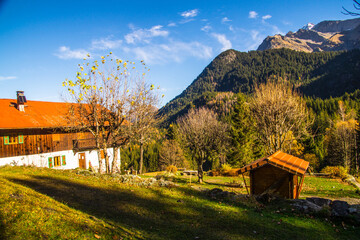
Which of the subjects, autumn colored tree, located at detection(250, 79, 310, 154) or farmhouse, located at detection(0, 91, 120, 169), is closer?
autumn colored tree, located at detection(250, 79, 310, 154)

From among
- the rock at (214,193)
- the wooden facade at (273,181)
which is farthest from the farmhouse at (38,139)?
the wooden facade at (273,181)

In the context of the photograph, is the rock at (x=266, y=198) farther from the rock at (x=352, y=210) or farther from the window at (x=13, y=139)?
the window at (x=13, y=139)

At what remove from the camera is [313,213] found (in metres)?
10.8

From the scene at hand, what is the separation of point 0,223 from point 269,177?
42.7 ft

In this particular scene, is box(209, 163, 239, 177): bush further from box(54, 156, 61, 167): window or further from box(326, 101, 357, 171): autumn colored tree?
box(326, 101, 357, 171): autumn colored tree

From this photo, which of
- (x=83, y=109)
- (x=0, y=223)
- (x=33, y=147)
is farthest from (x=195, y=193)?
(x=33, y=147)

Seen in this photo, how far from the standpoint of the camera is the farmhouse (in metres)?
25.8

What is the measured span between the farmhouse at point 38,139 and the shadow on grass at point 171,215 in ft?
48.6

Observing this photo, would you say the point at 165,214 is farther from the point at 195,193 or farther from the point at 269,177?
the point at 269,177

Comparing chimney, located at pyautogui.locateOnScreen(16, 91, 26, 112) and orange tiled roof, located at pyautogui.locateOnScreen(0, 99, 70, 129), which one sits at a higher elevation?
chimney, located at pyautogui.locateOnScreen(16, 91, 26, 112)

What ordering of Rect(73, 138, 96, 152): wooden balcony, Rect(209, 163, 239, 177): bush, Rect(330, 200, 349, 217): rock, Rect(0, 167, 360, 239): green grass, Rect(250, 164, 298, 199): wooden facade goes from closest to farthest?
Rect(0, 167, 360, 239): green grass
Rect(330, 200, 349, 217): rock
Rect(250, 164, 298, 199): wooden facade
Rect(73, 138, 96, 152): wooden balcony
Rect(209, 163, 239, 177): bush

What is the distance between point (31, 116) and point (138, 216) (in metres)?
26.9

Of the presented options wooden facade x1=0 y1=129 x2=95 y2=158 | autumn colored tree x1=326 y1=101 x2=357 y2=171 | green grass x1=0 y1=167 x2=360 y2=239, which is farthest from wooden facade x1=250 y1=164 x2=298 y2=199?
autumn colored tree x1=326 y1=101 x2=357 y2=171

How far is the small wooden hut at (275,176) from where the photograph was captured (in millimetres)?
12577
